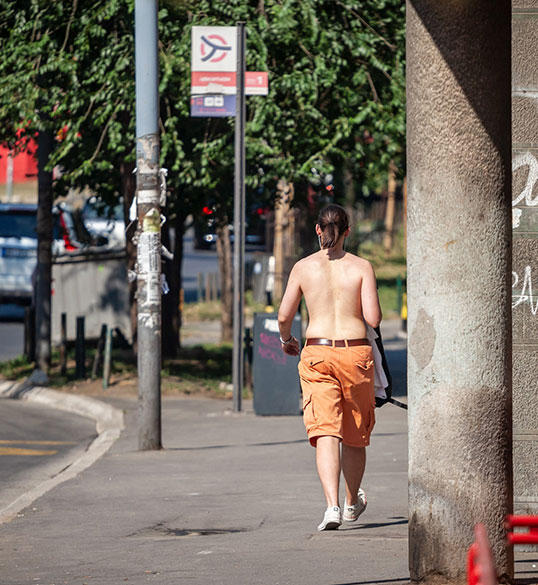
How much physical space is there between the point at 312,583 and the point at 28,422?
8.20 meters

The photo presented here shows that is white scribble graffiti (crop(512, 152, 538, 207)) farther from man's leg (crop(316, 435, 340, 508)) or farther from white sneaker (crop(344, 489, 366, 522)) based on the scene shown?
white sneaker (crop(344, 489, 366, 522))

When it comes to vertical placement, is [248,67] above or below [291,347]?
above

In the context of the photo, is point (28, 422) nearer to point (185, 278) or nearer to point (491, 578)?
point (491, 578)

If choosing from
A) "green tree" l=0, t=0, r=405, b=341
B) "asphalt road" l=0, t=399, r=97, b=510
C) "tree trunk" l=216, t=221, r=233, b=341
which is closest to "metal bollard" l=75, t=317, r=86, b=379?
"asphalt road" l=0, t=399, r=97, b=510

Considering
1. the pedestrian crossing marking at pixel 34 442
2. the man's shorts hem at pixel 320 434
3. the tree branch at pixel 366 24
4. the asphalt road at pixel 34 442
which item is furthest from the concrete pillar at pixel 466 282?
the tree branch at pixel 366 24

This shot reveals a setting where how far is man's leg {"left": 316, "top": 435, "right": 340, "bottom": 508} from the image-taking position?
Result: 260 inches

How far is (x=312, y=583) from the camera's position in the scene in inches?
217

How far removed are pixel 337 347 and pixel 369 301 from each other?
31 centimetres

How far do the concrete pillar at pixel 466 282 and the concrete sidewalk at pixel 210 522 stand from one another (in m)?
0.65

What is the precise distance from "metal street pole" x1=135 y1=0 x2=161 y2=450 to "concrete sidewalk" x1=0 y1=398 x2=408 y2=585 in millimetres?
465

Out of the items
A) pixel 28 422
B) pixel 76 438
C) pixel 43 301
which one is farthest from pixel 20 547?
pixel 43 301

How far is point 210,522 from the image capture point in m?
A: 7.44

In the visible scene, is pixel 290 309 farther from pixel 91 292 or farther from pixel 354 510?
pixel 91 292

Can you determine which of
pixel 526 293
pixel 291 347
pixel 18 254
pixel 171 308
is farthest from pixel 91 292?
pixel 526 293
